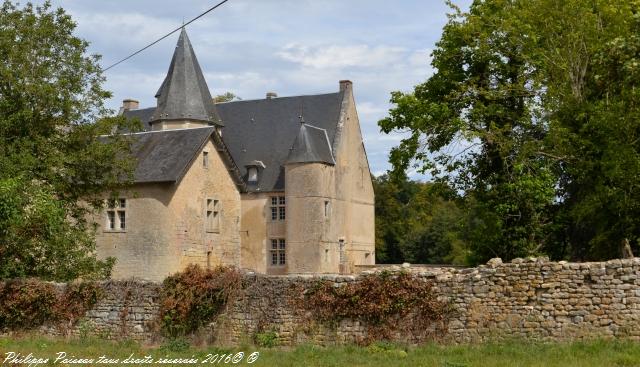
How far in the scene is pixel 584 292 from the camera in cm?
1605

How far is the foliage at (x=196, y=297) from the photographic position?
19.2 meters

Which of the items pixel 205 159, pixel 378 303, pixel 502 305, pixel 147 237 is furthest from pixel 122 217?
pixel 502 305

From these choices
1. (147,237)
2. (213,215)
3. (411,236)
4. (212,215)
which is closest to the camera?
(147,237)

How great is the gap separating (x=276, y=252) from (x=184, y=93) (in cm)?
1096

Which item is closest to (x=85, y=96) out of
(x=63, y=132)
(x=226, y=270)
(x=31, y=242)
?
(x=63, y=132)

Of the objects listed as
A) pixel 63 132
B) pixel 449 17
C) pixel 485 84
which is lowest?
pixel 63 132

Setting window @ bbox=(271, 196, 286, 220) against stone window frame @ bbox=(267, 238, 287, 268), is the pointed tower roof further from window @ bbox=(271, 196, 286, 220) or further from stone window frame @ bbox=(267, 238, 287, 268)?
stone window frame @ bbox=(267, 238, 287, 268)

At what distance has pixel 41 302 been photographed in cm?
2147

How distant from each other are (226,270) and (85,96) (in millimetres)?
10544

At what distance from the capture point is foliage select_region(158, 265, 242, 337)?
19188mm

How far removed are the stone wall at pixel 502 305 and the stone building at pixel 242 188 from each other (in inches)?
752

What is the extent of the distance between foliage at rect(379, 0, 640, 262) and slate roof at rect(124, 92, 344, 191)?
14.7 m

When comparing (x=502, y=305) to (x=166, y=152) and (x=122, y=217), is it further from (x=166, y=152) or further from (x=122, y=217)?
(x=122, y=217)

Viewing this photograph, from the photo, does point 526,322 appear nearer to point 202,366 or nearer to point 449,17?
point 202,366
